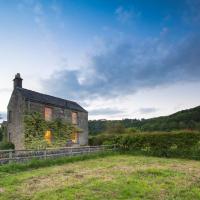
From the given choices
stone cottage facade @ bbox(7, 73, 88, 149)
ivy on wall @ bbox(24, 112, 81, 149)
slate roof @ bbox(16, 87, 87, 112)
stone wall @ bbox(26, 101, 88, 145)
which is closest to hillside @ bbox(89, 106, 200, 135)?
stone wall @ bbox(26, 101, 88, 145)

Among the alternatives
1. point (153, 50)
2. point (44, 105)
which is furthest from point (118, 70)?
point (44, 105)

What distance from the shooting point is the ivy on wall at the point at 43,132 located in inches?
1004

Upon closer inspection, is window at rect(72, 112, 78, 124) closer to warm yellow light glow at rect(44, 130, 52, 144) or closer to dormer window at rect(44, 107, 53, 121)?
dormer window at rect(44, 107, 53, 121)

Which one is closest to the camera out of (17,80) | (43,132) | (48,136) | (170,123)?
(43,132)

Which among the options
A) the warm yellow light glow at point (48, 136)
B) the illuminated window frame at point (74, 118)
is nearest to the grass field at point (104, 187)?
the warm yellow light glow at point (48, 136)

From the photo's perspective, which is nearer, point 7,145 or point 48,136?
point 7,145

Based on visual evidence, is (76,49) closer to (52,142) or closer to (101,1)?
(101,1)

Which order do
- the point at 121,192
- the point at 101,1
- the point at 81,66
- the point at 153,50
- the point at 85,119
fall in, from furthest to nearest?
the point at 85,119 < the point at 81,66 < the point at 153,50 < the point at 101,1 < the point at 121,192

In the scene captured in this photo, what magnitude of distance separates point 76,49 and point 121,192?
55.5 feet

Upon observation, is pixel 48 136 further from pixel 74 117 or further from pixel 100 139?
pixel 100 139

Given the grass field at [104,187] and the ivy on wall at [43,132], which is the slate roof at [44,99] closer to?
the ivy on wall at [43,132]

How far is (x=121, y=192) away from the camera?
7762 millimetres

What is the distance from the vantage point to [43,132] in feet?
88.1

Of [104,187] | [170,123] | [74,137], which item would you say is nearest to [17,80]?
[74,137]
